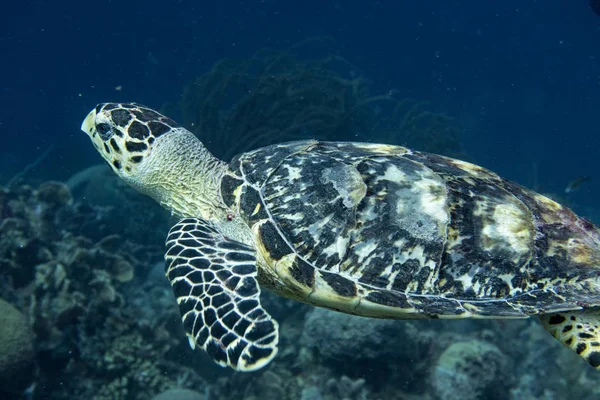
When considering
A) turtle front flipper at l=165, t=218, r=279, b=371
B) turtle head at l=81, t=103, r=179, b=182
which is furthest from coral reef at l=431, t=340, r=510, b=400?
turtle head at l=81, t=103, r=179, b=182

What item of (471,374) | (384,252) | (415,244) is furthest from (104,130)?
(471,374)

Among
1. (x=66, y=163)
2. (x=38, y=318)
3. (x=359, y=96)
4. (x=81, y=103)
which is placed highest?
(x=359, y=96)

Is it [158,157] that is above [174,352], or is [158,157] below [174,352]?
above

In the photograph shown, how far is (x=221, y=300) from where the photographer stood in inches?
87.7

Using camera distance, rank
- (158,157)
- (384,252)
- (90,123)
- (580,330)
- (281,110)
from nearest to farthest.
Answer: (384,252)
(580,330)
(158,157)
(90,123)
(281,110)

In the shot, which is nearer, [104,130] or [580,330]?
[580,330]

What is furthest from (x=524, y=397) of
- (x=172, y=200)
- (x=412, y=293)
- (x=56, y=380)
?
(x=56, y=380)

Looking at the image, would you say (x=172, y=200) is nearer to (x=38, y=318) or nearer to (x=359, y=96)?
(x=38, y=318)

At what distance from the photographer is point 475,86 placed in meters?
40.8

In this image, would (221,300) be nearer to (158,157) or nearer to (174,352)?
(158,157)

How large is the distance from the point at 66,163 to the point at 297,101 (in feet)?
47.7

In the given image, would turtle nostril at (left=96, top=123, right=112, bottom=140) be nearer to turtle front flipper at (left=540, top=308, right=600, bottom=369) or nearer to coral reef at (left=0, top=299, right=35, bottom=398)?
coral reef at (left=0, top=299, right=35, bottom=398)

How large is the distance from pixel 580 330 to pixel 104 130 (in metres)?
4.28

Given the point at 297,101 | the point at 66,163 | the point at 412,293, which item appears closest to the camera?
the point at 412,293
